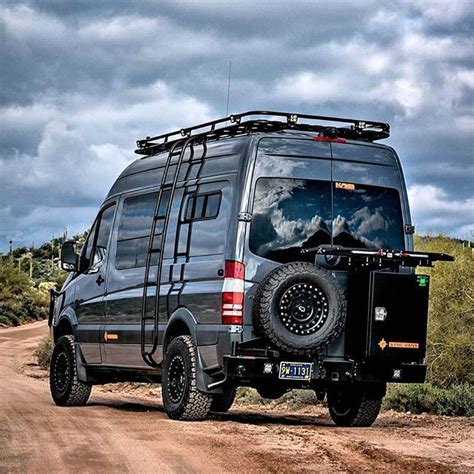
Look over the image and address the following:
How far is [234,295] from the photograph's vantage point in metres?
12.3

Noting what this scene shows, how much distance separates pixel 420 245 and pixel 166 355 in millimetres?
16346

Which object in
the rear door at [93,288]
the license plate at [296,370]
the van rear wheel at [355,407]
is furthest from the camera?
the rear door at [93,288]

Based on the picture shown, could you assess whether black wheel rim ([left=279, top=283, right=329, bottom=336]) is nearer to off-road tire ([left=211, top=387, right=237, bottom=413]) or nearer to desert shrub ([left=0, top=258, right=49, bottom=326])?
off-road tire ([left=211, top=387, right=237, bottom=413])

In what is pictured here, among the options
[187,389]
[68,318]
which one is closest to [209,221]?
[187,389]

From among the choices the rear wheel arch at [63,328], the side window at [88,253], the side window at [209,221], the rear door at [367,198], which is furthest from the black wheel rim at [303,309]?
the rear wheel arch at [63,328]

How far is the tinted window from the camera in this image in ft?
41.2

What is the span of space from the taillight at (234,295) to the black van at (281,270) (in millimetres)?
13

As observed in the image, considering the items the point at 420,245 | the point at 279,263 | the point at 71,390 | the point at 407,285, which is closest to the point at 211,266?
the point at 279,263

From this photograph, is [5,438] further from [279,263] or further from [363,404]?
[363,404]

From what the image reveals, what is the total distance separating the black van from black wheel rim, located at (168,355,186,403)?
0.6 inches

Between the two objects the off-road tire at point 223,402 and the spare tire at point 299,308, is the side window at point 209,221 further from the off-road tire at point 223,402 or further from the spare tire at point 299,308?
the off-road tire at point 223,402

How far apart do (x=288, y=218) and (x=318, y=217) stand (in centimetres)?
37

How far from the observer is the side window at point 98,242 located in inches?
623

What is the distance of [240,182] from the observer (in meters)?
12.6
